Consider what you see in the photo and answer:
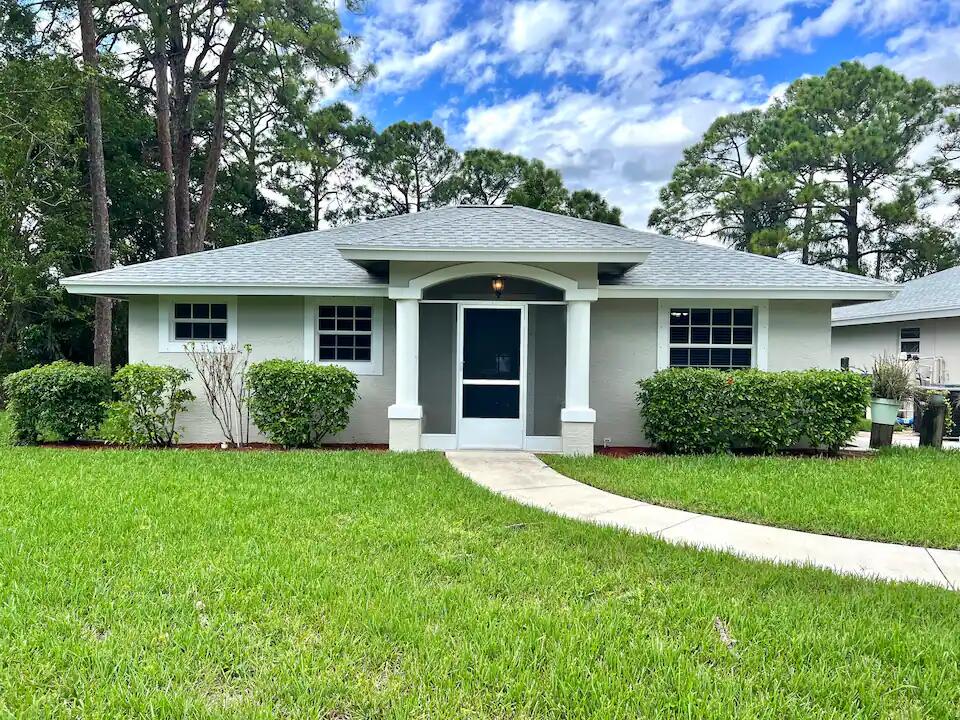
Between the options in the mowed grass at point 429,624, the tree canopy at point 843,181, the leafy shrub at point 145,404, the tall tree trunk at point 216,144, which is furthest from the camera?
the tree canopy at point 843,181

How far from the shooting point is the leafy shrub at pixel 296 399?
319 inches

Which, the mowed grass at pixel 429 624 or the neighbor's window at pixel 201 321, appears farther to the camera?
the neighbor's window at pixel 201 321

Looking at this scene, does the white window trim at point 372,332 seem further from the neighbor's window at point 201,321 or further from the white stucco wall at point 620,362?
the white stucco wall at point 620,362

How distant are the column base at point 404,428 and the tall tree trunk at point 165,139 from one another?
13.7 meters

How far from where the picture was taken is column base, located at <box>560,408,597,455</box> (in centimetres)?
802

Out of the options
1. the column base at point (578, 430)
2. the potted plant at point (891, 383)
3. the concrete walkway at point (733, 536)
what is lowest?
the concrete walkway at point (733, 536)

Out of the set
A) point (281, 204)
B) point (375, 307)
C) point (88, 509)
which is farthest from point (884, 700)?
point (281, 204)

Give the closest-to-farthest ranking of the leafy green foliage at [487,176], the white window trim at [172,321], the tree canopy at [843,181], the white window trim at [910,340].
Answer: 1. the white window trim at [172,321]
2. the white window trim at [910,340]
3. the tree canopy at [843,181]
4. the leafy green foliage at [487,176]

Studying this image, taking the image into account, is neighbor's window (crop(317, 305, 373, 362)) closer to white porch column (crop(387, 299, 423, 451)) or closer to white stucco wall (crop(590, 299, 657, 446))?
white porch column (crop(387, 299, 423, 451))

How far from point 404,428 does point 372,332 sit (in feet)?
6.45

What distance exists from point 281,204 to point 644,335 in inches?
897

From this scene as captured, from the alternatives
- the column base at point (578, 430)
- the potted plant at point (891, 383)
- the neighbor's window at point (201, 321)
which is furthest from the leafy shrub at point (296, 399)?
the potted plant at point (891, 383)

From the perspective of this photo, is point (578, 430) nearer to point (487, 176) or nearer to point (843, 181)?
point (487, 176)

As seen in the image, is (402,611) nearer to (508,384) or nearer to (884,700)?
(884,700)
